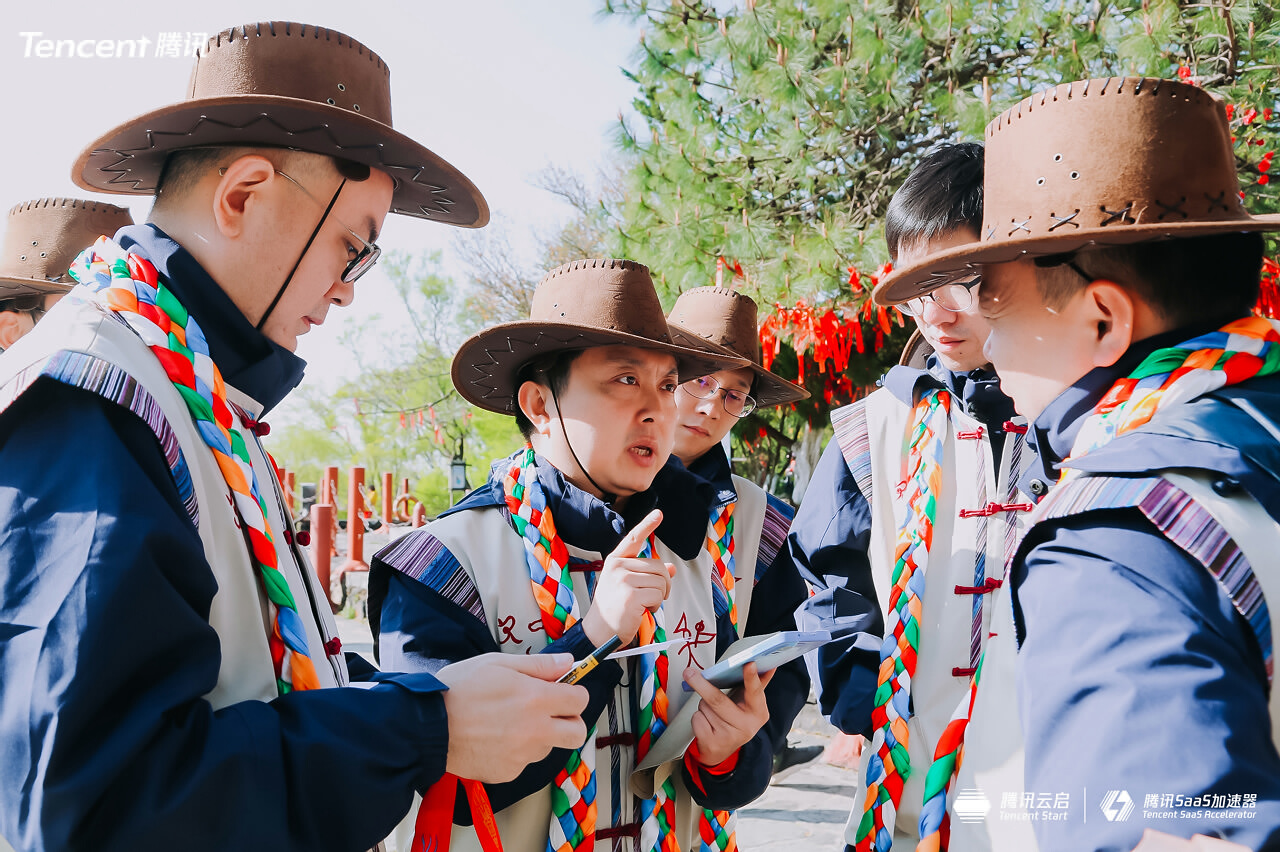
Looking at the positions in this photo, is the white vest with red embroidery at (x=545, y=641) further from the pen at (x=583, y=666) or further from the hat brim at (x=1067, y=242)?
the hat brim at (x=1067, y=242)

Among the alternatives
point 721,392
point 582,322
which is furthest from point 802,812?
point 582,322

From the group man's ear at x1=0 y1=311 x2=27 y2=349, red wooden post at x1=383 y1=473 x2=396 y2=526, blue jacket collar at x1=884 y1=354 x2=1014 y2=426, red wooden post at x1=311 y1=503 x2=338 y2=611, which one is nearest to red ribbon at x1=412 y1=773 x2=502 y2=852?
blue jacket collar at x1=884 y1=354 x2=1014 y2=426

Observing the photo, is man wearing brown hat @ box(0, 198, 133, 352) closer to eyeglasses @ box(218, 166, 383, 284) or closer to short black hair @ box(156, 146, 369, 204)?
short black hair @ box(156, 146, 369, 204)

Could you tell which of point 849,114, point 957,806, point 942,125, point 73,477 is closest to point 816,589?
point 957,806

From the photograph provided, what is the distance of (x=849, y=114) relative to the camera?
268 inches

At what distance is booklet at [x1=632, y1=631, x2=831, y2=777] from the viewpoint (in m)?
1.77

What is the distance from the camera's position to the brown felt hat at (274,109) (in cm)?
154

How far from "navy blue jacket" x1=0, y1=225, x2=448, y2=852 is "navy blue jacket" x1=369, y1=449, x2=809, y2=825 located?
27.0 inches

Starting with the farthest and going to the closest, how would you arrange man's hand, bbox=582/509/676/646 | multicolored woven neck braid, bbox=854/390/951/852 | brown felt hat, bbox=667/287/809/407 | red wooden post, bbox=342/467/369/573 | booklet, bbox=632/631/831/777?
red wooden post, bbox=342/467/369/573 < brown felt hat, bbox=667/287/809/407 < multicolored woven neck braid, bbox=854/390/951/852 < man's hand, bbox=582/509/676/646 < booklet, bbox=632/631/831/777

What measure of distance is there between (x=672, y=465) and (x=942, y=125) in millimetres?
5638

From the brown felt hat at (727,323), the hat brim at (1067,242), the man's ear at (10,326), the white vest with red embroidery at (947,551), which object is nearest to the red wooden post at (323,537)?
the man's ear at (10,326)

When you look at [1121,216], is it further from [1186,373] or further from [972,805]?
[972,805]

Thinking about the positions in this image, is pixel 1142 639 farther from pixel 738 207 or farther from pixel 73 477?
pixel 738 207

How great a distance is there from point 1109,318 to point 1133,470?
37 cm
